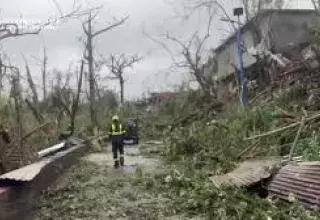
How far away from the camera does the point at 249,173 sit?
34.9ft

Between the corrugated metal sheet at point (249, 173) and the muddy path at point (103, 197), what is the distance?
4.47 ft

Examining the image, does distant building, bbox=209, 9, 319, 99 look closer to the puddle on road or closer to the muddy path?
the puddle on road

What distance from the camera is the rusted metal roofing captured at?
8.29 metres

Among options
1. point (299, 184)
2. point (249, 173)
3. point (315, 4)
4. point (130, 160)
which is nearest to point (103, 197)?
point (249, 173)

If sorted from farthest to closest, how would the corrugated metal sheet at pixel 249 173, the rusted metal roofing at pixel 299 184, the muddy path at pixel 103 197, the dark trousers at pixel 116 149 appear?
the dark trousers at pixel 116 149, the corrugated metal sheet at pixel 249 173, the muddy path at pixel 103 197, the rusted metal roofing at pixel 299 184

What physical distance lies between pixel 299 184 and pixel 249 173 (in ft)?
6.17

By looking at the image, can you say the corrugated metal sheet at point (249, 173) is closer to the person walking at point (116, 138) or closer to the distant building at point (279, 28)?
the person walking at point (116, 138)

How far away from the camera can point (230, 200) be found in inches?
363

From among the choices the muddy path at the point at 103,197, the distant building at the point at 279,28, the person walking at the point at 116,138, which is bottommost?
the muddy path at the point at 103,197

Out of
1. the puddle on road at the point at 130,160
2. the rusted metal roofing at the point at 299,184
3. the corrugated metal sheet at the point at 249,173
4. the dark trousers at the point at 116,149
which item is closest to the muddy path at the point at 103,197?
the puddle on road at the point at 130,160

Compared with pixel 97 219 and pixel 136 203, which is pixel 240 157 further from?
pixel 97 219

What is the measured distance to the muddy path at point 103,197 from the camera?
947 cm

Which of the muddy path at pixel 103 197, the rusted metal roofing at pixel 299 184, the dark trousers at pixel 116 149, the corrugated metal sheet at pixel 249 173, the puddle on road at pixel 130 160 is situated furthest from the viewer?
the dark trousers at pixel 116 149

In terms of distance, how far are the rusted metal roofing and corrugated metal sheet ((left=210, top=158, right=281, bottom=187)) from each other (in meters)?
0.35
